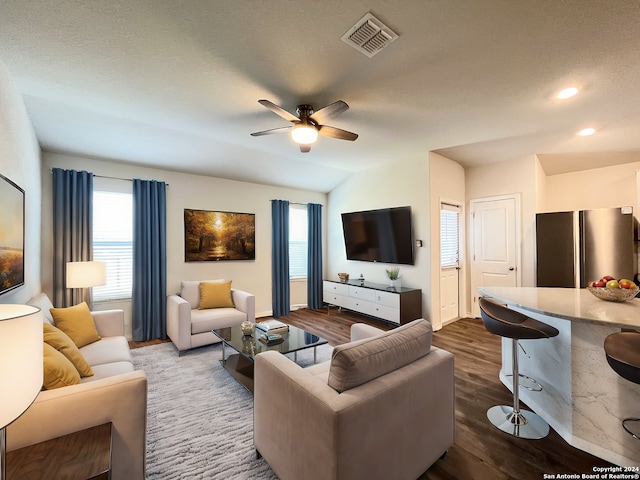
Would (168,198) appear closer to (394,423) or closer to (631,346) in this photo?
(394,423)

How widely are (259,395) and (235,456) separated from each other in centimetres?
50

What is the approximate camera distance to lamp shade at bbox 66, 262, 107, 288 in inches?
119

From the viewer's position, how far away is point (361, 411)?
125 cm

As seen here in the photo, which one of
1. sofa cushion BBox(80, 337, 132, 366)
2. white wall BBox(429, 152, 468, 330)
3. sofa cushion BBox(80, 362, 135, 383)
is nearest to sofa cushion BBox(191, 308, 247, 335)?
sofa cushion BBox(80, 337, 132, 366)

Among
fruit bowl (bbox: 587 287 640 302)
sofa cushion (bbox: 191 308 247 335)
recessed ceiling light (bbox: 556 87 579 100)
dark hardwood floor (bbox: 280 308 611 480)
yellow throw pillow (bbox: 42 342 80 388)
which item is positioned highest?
recessed ceiling light (bbox: 556 87 579 100)

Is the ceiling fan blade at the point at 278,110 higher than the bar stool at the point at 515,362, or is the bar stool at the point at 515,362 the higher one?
the ceiling fan blade at the point at 278,110

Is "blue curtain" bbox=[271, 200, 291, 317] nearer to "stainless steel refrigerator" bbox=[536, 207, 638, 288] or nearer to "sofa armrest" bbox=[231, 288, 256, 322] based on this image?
"sofa armrest" bbox=[231, 288, 256, 322]

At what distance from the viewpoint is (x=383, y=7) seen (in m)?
1.63

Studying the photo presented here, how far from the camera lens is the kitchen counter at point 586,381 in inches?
67.5

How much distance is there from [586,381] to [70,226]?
5.39 meters

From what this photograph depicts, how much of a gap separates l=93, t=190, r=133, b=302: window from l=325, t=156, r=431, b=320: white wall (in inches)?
147

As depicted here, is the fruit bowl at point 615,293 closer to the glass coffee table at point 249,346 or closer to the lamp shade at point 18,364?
the glass coffee table at point 249,346

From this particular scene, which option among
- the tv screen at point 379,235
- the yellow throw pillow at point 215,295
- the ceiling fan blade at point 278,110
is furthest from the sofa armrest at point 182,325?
the tv screen at point 379,235

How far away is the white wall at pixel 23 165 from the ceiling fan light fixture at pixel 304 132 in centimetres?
209
